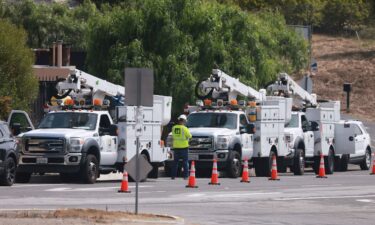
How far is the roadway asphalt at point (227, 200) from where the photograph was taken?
71.7 ft

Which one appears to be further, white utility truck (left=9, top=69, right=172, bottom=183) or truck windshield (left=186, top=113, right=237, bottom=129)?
truck windshield (left=186, top=113, right=237, bottom=129)

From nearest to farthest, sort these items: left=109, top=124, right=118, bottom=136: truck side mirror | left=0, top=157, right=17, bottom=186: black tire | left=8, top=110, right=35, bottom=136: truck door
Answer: left=0, top=157, right=17, bottom=186: black tire < left=109, top=124, right=118, bottom=136: truck side mirror < left=8, top=110, right=35, bottom=136: truck door

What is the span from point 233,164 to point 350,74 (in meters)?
45.2

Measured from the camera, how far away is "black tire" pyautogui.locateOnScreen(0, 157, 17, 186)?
1137 inches

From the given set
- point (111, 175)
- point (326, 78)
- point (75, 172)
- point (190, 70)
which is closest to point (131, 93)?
point (75, 172)

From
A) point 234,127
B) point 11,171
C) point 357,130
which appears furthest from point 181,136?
point 357,130

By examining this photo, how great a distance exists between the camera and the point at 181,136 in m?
34.2

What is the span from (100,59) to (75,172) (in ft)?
60.5

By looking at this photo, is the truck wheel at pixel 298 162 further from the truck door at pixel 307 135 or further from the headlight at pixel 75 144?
the headlight at pixel 75 144

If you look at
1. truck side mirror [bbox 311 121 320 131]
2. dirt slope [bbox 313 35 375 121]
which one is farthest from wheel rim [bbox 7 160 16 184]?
dirt slope [bbox 313 35 375 121]

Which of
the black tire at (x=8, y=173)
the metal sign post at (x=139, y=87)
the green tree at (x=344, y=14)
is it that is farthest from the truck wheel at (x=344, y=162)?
the green tree at (x=344, y=14)

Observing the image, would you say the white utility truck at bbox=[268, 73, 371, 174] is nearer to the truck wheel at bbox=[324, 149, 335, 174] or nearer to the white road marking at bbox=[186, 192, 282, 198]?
the truck wheel at bbox=[324, 149, 335, 174]

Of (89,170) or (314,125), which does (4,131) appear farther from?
(314,125)

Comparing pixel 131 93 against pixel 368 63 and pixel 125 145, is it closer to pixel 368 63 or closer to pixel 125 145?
pixel 125 145
